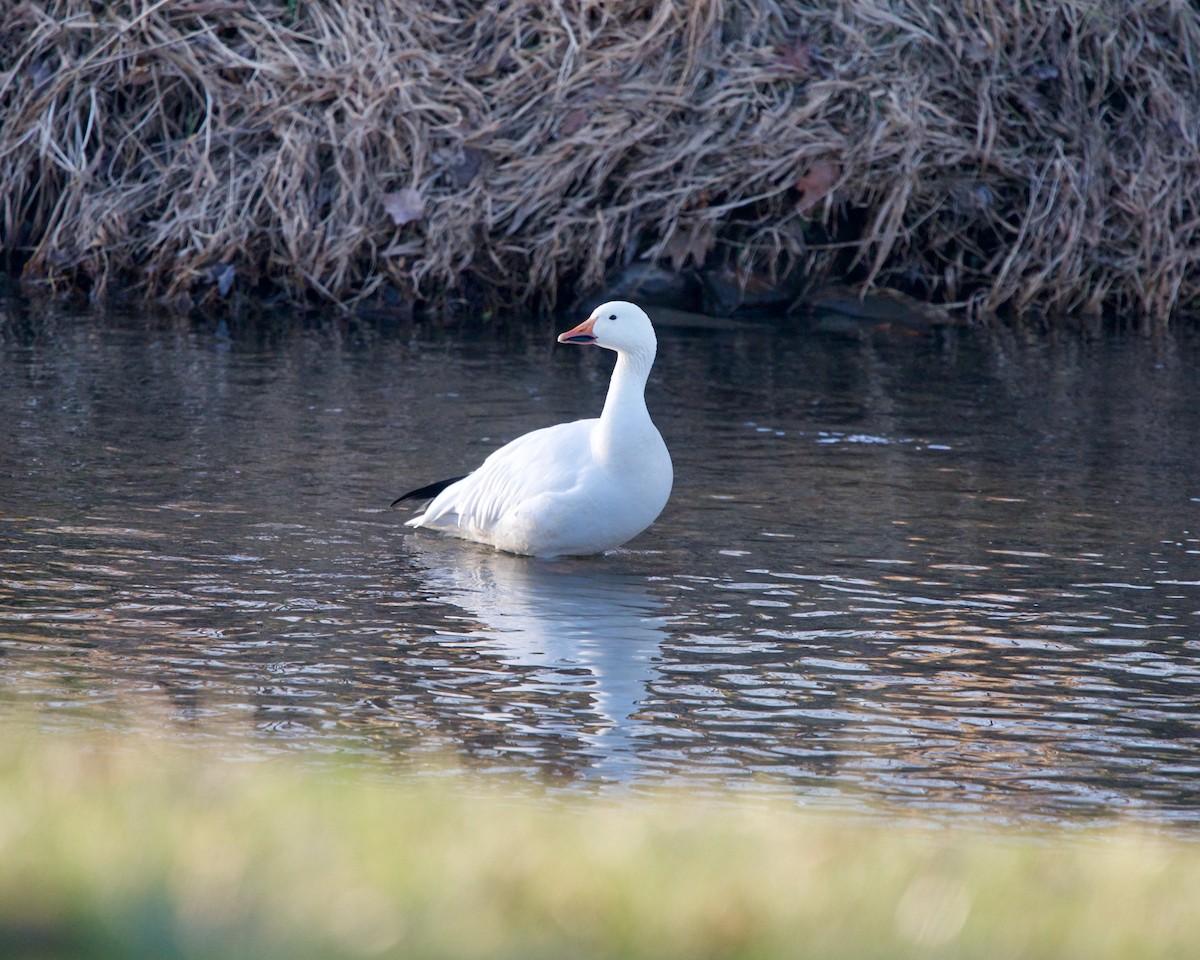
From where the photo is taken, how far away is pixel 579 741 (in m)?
5.33

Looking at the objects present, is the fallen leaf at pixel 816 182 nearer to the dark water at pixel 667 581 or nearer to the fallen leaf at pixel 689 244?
the fallen leaf at pixel 689 244

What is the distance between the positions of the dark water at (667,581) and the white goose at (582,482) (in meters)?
0.17

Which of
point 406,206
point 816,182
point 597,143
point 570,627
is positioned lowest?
point 570,627

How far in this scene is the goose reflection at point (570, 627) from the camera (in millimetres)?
5508

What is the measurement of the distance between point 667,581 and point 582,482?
551 mm

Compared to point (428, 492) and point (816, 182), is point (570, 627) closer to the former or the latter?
point (428, 492)

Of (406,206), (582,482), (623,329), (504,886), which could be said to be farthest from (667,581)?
(406,206)

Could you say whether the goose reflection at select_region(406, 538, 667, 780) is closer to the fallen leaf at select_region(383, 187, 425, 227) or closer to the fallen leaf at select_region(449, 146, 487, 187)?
the fallen leaf at select_region(383, 187, 425, 227)

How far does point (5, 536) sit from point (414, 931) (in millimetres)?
5303

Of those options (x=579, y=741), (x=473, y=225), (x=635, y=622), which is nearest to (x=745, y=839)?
(x=579, y=741)

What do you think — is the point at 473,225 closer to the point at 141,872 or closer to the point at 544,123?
the point at 544,123

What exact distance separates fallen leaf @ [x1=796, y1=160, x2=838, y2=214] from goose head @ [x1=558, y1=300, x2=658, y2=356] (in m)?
6.29

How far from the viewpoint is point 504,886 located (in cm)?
290

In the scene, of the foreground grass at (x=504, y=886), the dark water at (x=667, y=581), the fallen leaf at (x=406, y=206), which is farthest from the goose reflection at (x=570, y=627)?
the fallen leaf at (x=406, y=206)
